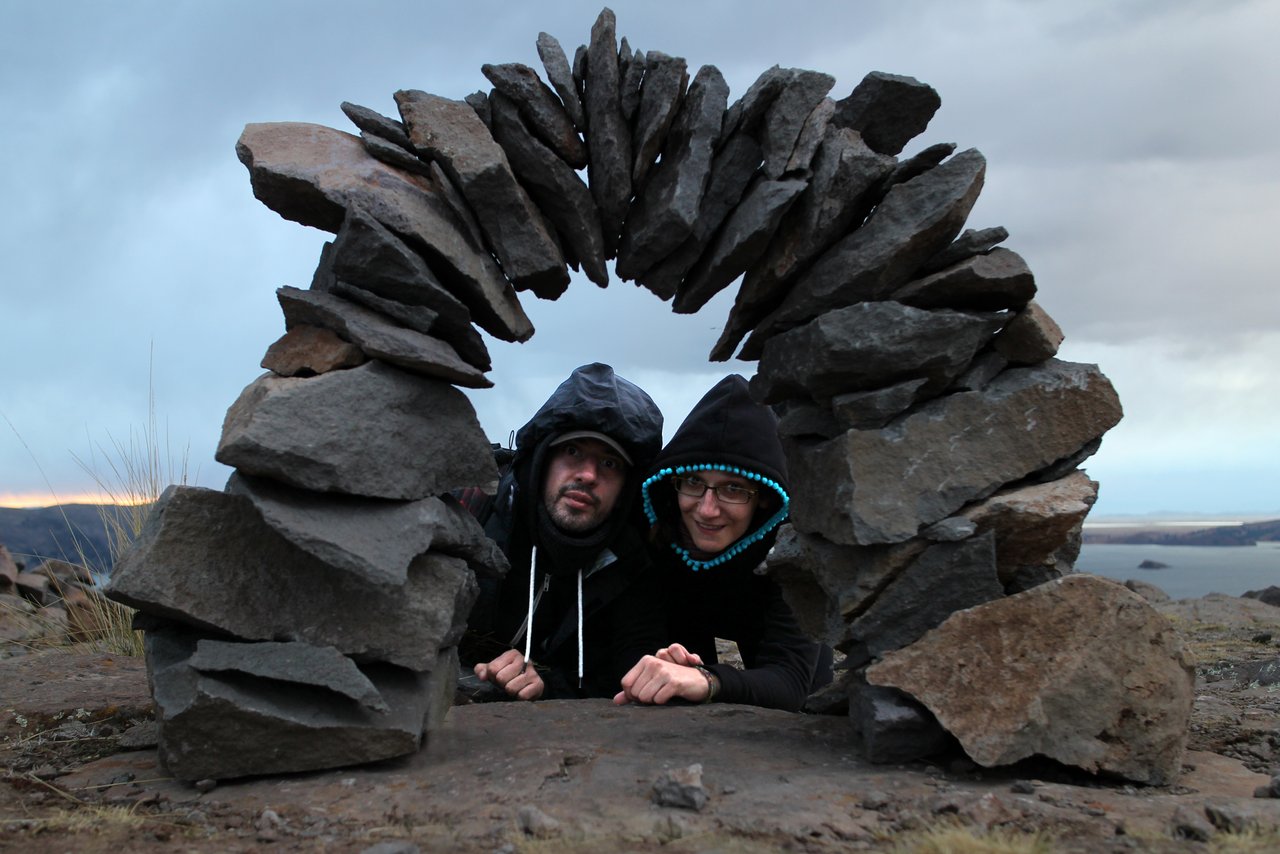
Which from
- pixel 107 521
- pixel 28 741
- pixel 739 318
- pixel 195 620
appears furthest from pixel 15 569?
pixel 739 318

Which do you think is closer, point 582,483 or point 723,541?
point 723,541

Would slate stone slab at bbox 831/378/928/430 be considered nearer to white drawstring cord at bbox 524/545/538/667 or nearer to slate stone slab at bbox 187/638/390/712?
slate stone slab at bbox 187/638/390/712

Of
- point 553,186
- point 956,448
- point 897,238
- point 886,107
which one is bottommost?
point 956,448

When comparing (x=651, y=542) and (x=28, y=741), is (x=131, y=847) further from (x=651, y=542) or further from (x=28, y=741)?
(x=651, y=542)

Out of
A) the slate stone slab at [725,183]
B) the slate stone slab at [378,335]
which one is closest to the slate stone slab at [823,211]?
the slate stone slab at [725,183]

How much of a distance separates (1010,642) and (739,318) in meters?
1.92

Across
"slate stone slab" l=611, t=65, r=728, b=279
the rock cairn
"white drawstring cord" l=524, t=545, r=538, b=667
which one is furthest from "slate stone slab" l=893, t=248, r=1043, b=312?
"white drawstring cord" l=524, t=545, r=538, b=667

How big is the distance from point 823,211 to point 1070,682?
7.10ft

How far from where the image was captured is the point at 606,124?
480 centimetres

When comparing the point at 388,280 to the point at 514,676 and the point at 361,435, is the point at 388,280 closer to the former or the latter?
the point at 361,435

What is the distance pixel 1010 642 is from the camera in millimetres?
4012

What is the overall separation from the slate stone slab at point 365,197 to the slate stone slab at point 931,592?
2.00 m

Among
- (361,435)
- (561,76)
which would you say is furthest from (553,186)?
(361,435)

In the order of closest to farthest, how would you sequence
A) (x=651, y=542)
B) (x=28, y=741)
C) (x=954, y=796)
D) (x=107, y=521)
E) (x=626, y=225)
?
(x=954, y=796)
(x=28, y=741)
(x=626, y=225)
(x=651, y=542)
(x=107, y=521)
